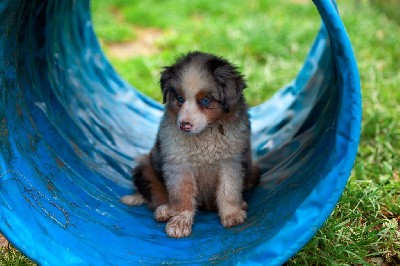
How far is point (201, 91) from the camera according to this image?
3.86m

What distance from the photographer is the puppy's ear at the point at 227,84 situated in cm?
390

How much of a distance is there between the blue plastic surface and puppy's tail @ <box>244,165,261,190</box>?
0.25ft

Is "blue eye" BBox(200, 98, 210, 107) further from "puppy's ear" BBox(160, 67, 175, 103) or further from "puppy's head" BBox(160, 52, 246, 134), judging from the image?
"puppy's ear" BBox(160, 67, 175, 103)

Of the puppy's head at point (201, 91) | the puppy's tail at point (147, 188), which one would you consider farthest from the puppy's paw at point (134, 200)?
the puppy's head at point (201, 91)

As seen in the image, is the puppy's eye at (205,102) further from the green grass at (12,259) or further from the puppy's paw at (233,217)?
the green grass at (12,259)

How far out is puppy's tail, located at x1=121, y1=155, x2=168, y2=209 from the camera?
438 centimetres

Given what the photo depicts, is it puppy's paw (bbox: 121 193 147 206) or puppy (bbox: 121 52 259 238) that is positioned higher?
puppy (bbox: 121 52 259 238)

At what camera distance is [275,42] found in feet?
27.9

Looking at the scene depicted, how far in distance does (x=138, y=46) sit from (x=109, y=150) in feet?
14.0

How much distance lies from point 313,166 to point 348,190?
29.2 inches

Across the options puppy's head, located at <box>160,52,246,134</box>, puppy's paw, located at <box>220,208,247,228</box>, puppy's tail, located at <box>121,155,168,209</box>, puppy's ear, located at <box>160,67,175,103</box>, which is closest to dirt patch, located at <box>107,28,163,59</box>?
puppy's tail, located at <box>121,155,168,209</box>

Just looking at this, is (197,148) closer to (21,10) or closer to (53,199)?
(53,199)

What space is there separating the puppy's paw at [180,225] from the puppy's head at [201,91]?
22.5 inches

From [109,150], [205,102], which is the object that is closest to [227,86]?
[205,102]
